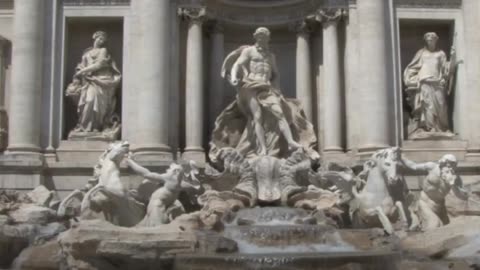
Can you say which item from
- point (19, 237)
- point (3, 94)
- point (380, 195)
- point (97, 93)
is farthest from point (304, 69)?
point (19, 237)

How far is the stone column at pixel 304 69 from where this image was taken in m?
21.4

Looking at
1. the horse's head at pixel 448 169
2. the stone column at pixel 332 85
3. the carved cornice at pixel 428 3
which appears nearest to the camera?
the horse's head at pixel 448 169

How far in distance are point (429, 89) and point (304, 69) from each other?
370 centimetres

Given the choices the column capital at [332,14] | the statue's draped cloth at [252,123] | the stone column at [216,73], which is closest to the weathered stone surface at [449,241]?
the statue's draped cloth at [252,123]

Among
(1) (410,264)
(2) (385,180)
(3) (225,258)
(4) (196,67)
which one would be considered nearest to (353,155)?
(2) (385,180)

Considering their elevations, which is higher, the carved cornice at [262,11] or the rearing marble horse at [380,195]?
the carved cornice at [262,11]

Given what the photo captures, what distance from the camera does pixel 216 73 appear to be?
21.6m

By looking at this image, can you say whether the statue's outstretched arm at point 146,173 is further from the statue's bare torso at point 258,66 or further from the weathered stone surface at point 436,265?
the weathered stone surface at point 436,265

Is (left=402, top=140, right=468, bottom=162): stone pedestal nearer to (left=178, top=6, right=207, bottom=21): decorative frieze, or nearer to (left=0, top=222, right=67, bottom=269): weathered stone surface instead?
(left=178, top=6, right=207, bottom=21): decorative frieze

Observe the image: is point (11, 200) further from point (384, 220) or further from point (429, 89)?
point (429, 89)

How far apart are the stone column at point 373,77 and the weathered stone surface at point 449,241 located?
4.99m

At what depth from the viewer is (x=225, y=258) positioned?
12062 millimetres

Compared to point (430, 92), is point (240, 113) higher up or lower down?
lower down

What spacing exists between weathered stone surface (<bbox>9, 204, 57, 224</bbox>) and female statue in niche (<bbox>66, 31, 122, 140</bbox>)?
11.6 ft
